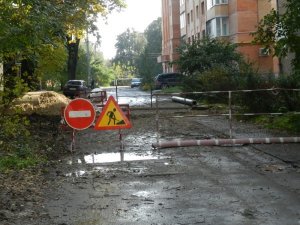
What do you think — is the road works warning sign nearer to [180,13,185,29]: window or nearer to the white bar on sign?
the white bar on sign

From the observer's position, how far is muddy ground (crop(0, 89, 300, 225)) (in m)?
5.95

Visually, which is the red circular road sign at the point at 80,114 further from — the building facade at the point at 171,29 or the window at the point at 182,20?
the building facade at the point at 171,29

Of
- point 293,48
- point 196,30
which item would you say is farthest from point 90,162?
point 196,30

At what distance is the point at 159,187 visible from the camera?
296 inches

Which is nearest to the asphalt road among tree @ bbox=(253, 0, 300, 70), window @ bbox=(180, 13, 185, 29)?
tree @ bbox=(253, 0, 300, 70)

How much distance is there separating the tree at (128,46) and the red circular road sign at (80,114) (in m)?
133

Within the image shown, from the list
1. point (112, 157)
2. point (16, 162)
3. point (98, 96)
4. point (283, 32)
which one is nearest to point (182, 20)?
point (98, 96)

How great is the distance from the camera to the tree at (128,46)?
480 feet

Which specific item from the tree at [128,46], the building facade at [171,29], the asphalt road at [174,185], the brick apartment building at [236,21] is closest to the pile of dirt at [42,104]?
the asphalt road at [174,185]

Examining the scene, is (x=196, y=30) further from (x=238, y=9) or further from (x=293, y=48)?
(x=293, y=48)

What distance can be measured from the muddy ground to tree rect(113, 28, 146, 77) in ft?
438

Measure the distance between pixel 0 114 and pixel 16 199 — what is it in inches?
181

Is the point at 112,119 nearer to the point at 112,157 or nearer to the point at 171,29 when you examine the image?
the point at 112,157

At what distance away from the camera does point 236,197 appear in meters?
6.77
